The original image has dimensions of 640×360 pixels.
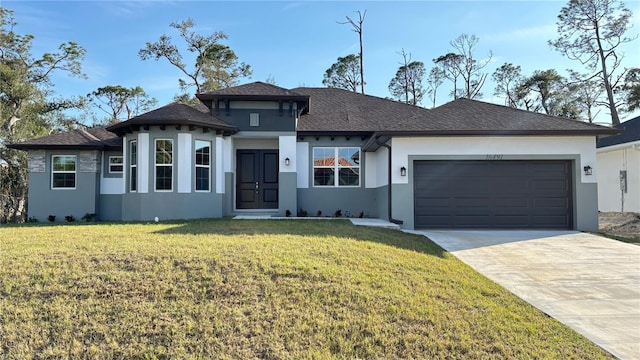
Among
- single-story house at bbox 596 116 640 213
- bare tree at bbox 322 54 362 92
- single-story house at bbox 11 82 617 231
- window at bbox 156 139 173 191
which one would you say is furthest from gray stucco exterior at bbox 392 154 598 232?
bare tree at bbox 322 54 362 92

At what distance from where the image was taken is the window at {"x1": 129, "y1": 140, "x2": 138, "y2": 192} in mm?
11523

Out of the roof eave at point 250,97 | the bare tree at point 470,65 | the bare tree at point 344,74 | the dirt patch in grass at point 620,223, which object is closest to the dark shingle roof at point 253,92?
the roof eave at point 250,97

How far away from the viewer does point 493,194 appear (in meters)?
10.8

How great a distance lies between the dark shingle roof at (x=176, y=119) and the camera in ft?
36.2

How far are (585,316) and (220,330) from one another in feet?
14.3

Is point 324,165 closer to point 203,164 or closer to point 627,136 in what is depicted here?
point 203,164

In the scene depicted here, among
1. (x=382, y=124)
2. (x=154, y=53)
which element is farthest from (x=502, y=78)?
(x=154, y=53)

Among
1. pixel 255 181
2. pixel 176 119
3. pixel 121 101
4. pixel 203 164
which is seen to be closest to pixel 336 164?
pixel 255 181

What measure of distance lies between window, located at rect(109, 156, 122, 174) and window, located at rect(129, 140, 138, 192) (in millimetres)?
2008

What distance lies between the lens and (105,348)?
138 inches

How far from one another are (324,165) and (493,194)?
5620 mm

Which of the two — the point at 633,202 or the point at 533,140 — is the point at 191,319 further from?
the point at 633,202

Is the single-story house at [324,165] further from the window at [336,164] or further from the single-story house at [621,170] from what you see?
the single-story house at [621,170]

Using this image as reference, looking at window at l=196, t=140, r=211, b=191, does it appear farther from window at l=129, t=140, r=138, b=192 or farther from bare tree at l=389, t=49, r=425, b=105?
bare tree at l=389, t=49, r=425, b=105
